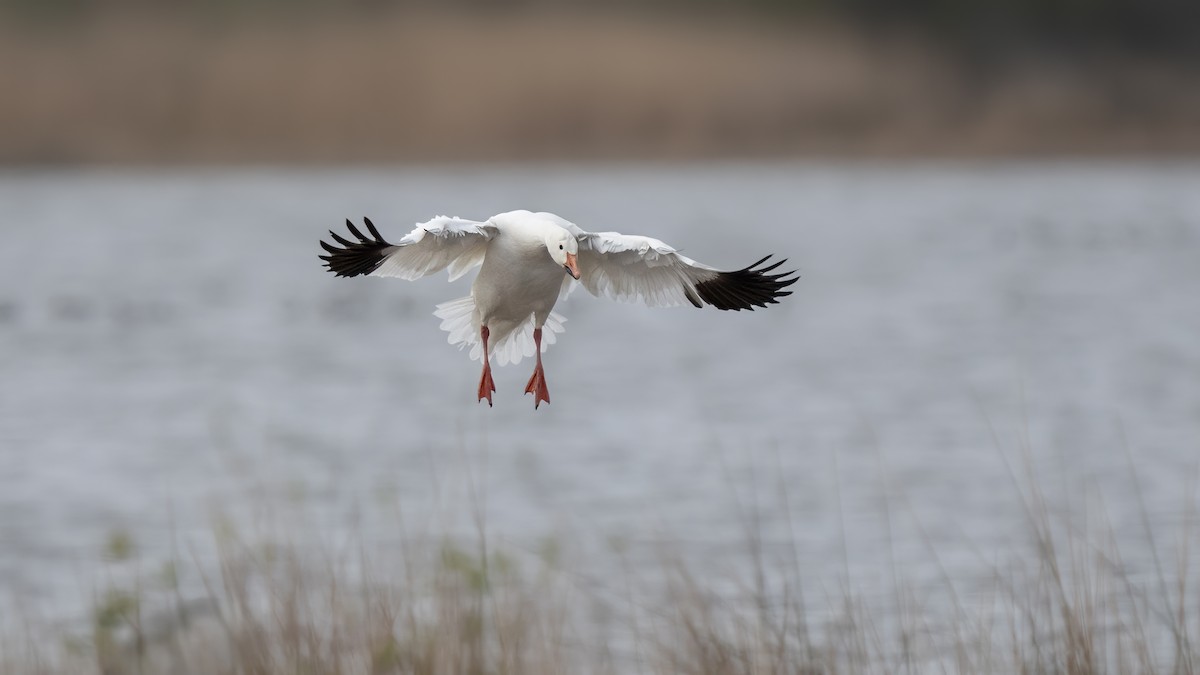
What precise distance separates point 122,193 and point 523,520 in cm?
6090

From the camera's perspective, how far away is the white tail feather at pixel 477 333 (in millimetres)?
5685

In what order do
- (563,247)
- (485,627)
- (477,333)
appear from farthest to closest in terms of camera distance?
(485,627)
(477,333)
(563,247)

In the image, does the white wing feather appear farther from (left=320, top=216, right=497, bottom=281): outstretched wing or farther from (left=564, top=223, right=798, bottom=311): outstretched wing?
(left=564, top=223, right=798, bottom=311): outstretched wing

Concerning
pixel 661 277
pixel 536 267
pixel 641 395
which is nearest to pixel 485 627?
pixel 661 277

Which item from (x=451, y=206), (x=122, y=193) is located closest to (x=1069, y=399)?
(x=451, y=206)

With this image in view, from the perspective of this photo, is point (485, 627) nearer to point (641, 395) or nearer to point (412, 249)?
point (412, 249)

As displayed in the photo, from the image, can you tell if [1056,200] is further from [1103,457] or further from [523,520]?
[523,520]

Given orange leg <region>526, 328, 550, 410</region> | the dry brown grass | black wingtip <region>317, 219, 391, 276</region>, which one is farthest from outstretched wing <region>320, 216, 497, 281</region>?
the dry brown grass

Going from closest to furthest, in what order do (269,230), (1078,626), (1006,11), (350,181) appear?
(1078,626)
(269,230)
(1006,11)
(350,181)

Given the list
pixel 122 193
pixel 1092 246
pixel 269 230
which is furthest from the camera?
pixel 122 193

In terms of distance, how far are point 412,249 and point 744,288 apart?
938 mm

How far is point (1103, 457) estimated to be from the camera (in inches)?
693

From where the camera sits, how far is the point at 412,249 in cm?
482

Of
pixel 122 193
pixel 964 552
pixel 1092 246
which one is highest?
pixel 122 193
